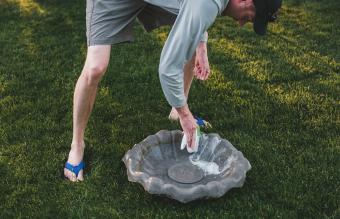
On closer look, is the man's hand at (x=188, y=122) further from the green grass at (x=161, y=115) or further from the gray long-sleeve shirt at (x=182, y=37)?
the green grass at (x=161, y=115)

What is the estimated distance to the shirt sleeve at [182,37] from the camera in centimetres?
257

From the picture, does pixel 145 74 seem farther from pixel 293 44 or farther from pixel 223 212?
pixel 223 212

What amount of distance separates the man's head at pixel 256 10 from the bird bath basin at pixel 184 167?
2.93ft

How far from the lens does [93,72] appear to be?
10.6 feet

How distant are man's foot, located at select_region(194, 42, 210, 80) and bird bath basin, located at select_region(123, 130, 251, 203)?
437 mm

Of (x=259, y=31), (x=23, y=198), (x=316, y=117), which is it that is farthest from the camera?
(x=316, y=117)

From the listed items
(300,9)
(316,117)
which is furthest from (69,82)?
(300,9)

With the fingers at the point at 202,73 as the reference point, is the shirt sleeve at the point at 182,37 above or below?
above

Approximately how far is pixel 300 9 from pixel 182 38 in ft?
14.7

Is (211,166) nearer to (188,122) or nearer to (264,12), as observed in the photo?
(188,122)

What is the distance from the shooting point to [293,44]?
18.5 ft

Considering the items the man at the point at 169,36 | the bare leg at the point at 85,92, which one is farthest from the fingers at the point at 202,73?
the bare leg at the point at 85,92

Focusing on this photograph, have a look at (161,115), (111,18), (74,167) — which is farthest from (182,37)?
(161,115)

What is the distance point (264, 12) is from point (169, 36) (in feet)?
1.86
